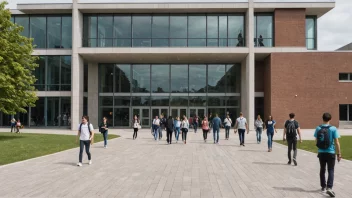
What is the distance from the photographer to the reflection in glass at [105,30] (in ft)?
113

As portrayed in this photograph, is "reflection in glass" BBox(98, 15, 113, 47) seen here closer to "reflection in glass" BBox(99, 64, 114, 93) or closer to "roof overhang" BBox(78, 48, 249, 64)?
"roof overhang" BBox(78, 48, 249, 64)

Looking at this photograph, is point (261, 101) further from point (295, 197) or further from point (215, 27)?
point (295, 197)

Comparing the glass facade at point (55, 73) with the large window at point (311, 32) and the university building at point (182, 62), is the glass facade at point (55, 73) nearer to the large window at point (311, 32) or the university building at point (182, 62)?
the university building at point (182, 62)

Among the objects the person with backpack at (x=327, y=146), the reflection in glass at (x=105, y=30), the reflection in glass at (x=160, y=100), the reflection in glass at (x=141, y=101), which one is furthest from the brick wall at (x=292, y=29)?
the person with backpack at (x=327, y=146)

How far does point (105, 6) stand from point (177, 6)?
6.96m

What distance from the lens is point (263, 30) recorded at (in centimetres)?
3425

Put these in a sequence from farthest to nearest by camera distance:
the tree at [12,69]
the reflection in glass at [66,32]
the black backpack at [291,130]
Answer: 1. the reflection in glass at [66,32]
2. the tree at [12,69]
3. the black backpack at [291,130]

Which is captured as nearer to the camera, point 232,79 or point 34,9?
point 34,9

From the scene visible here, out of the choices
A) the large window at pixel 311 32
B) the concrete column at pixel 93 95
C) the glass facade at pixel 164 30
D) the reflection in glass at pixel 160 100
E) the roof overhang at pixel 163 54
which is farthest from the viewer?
the reflection in glass at pixel 160 100

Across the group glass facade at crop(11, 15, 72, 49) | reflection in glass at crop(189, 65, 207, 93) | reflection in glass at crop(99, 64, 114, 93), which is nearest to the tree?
glass facade at crop(11, 15, 72, 49)

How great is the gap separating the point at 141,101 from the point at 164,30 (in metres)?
8.01

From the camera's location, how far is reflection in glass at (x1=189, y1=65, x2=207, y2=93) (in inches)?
1458

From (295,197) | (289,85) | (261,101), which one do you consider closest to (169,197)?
(295,197)

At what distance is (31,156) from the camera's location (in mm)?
13125
